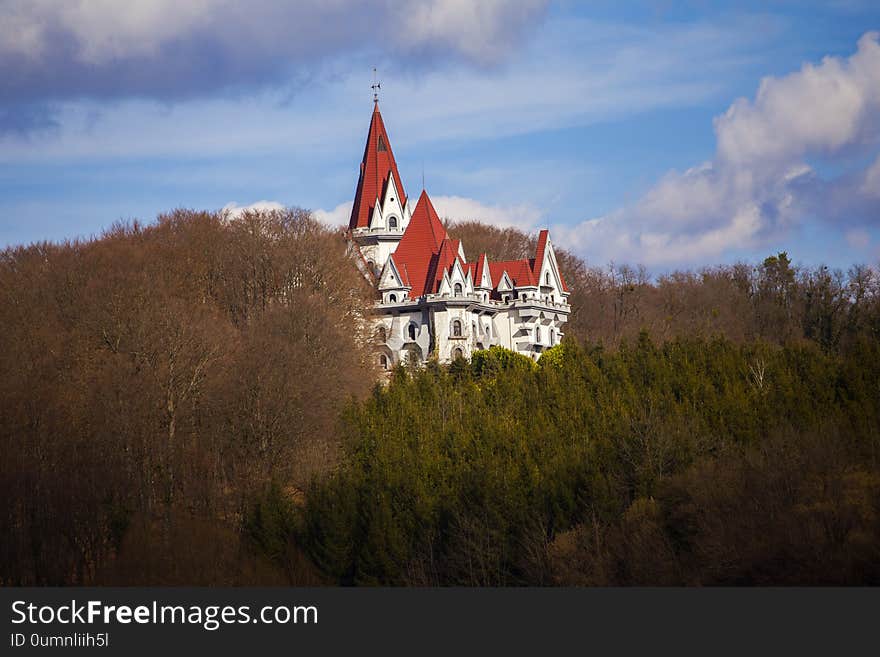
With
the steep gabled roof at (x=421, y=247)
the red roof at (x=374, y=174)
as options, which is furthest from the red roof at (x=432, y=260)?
the red roof at (x=374, y=174)

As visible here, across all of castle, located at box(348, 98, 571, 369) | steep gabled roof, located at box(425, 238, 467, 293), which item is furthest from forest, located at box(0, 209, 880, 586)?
steep gabled roof, located at box(425, 238, 467, 293)

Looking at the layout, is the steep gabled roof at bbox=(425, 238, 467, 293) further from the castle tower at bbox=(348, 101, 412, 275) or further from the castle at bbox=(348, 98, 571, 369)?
the castle tower at bbox=(348, 101, 412, 275)

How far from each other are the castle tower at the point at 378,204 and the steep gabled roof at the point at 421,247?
1.51m

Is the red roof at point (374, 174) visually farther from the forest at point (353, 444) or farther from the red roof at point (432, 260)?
the forest at point (353, 444)

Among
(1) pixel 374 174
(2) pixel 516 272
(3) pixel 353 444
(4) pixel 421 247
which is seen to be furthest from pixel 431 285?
(3) pixel 353 444

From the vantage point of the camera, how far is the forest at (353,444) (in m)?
48.4

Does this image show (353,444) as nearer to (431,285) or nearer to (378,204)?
(431,285)

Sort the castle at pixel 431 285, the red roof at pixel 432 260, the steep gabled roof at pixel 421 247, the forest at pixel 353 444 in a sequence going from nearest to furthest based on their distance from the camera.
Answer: the forest at pixel 353 444, the castle at pixel 431 285, the red roof at pixel 432 260, the steep gabled roof at pixel 421 247

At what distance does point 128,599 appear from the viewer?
3900 cm

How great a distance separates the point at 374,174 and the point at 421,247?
7.68 m

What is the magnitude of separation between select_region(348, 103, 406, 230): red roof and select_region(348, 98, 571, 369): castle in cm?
7

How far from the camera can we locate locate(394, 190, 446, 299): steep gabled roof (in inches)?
3447

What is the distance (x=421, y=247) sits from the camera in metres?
89.4

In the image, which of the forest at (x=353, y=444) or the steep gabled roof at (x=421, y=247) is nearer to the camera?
the forest at (x=353, y=444)
